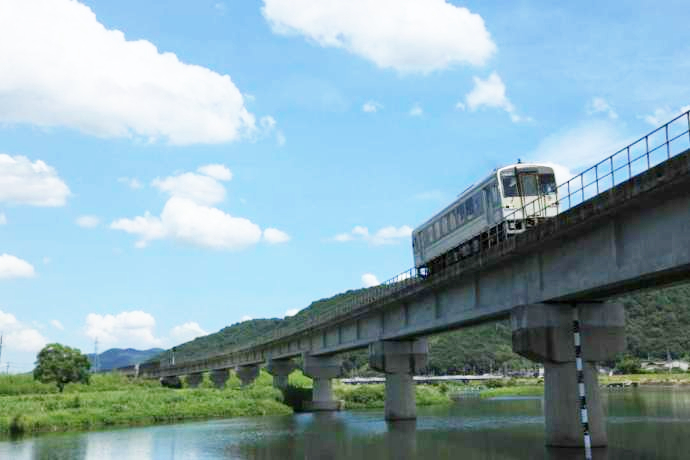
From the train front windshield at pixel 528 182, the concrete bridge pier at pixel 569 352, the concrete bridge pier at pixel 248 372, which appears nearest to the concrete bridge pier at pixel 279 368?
the concrete bridge pier at pixel 248 372

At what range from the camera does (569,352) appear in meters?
28.0

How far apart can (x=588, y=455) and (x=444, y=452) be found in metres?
7.78

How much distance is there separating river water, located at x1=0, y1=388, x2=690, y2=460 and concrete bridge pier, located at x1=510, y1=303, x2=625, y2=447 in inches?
39.9

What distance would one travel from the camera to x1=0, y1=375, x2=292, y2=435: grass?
50.2 m

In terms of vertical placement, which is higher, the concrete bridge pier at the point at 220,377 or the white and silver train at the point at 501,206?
the white and silver train at the point at 501,206

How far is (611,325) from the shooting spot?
2859 cm

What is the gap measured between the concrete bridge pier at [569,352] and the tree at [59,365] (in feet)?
232

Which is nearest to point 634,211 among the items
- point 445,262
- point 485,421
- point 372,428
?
point 445,262

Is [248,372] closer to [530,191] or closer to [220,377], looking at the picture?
[220,377]

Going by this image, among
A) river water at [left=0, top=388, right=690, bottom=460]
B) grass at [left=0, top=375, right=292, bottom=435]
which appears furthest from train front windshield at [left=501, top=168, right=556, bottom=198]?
grass at [left=0, top=375, right=292, bottom=435]

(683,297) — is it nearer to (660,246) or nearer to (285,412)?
(285,412)

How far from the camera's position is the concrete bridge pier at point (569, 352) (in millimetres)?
27391

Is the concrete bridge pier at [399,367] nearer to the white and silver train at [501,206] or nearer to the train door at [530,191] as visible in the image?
the white and silver train at [501,206]

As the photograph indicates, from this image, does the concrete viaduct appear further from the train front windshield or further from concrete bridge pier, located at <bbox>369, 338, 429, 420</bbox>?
the train front windshield
